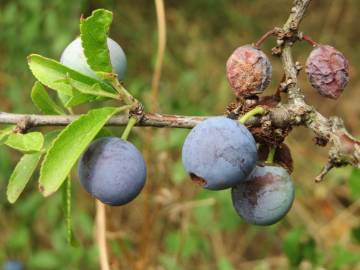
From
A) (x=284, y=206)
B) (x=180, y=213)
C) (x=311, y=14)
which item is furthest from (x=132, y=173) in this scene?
(x=311, y=14)

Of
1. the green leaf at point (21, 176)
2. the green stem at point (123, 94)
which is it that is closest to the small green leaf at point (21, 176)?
the green leaf at point (21, 176)

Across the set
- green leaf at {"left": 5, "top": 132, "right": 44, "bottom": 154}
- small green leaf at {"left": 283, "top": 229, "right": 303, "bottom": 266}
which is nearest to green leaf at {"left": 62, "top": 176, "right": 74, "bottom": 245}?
green leaf at {"left": 5, "top": 132, "right": 44, "bottom": 154}

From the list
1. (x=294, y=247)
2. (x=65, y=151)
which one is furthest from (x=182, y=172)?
(x=65, y=151)

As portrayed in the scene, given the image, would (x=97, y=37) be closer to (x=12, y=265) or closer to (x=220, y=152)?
(x=220, y=152)

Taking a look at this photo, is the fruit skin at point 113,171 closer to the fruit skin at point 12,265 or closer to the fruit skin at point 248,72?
the fruit skin at point 248,72

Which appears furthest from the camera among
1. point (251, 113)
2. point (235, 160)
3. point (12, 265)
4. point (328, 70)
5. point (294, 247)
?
point (12, 265)
